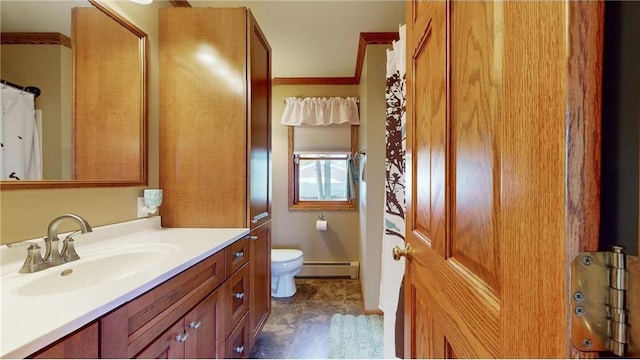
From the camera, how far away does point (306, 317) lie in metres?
2.17

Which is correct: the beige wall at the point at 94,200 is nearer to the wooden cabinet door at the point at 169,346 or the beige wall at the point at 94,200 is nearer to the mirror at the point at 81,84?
the mirror at the point at 81,84

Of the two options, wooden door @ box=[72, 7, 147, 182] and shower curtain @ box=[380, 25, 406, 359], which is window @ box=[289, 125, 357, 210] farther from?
wooden door @ box=[72, 7, 147, 182]

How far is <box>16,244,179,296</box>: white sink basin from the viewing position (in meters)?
0.80

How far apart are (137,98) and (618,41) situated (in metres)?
1.74

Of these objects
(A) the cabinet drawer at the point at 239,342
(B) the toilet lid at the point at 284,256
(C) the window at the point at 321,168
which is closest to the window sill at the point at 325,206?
(C) the window at the point at 321,168

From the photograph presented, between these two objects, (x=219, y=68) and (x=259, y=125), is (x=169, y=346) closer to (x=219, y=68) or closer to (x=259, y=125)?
(x=259, y=125)

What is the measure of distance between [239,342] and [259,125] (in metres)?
1.28

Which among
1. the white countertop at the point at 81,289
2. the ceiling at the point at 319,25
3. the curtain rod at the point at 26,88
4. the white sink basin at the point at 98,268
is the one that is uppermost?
the ceiling at the point at 319,25

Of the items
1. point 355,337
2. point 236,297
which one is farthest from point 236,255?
point 355,337

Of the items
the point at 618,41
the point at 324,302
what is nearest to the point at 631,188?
the point at 618,41

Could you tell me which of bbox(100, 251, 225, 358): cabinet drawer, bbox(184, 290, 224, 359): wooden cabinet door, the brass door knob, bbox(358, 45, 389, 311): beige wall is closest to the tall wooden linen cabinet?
bbox(184, 290, 224, 359): wooden cabinet door

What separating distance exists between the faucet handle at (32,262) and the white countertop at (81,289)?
0.02 metres

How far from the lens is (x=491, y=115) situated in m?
0.43

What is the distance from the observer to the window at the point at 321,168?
10.0 feet
